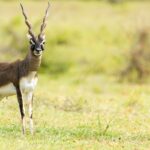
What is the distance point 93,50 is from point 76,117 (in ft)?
42.3

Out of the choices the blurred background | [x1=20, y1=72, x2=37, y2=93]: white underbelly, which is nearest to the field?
the blurred background

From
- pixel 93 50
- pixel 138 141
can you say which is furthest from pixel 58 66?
pixel 138 141

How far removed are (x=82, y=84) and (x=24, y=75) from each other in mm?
11673

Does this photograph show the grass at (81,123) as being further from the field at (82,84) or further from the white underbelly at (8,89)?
the white underbelly at (8,89)

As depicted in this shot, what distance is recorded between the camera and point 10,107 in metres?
14.5

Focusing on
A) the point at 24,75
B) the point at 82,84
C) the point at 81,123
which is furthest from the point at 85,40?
the point at 24,75

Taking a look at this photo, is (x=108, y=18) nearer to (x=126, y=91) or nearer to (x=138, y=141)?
(x=126, y=91)

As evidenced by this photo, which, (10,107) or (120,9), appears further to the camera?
(120,9)

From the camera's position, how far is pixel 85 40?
2780 centimetres

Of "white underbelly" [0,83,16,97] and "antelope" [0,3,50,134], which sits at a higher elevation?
"antelope" [0,3,50,134]

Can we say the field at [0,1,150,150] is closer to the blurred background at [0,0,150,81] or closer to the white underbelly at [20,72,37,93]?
the blurred background at [0,0,150,81]

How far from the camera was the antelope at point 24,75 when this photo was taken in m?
11.1

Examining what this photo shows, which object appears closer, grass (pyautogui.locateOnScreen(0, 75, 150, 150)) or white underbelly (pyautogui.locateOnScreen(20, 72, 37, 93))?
grass (pyautogui.locateOnScreen(0, 75, 150, 150))

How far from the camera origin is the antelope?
11109 millimetres
